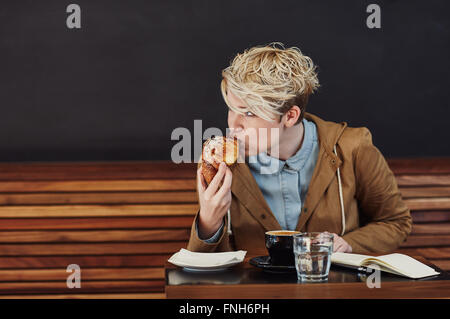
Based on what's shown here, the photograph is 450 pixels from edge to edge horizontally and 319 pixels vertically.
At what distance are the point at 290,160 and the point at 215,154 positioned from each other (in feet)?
1.36

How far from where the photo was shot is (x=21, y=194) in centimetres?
309

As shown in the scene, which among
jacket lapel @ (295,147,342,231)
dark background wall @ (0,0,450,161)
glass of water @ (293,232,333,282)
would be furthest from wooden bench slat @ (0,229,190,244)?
glass of water @ (293,232,333,282)

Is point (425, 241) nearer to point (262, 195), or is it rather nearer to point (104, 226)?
point (262, 195)

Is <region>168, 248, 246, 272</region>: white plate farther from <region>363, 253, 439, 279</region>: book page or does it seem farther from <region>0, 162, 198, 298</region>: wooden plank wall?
<region>0, 162, 198, 298</region>: wooden plank wall

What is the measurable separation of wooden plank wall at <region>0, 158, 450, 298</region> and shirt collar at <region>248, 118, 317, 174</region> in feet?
2.76

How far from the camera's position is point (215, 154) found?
2053 millimetres

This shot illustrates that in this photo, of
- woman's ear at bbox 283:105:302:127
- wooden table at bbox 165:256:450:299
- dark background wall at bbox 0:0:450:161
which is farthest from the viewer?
dark background wall at bbox 0:0:450:161

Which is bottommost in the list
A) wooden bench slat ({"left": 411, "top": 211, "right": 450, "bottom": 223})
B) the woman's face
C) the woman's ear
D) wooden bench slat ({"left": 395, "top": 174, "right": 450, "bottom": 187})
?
wooden bench slat ({"left": 411, "top": 211, "right": 450, "bottom": 223})

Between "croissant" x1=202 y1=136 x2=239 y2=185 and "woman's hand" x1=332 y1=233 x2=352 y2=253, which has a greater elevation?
"croissant" x1=202 y1=136 x2=239 y2=185

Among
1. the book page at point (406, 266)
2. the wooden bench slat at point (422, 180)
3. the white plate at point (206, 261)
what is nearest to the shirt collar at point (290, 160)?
the white plate at point (206, 261)

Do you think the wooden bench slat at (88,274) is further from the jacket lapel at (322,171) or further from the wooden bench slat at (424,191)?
the wooden bench slat at (424,191)

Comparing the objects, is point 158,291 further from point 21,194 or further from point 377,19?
point 377,19

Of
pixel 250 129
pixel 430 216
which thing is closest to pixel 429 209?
pixel 430 216

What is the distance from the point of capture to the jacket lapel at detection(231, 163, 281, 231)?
227 cm
